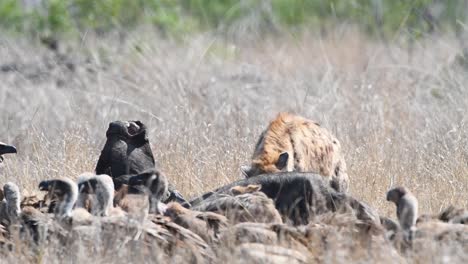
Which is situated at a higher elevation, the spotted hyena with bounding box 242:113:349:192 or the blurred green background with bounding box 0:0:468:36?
the blurred green background with bounding box 0:0:468:36

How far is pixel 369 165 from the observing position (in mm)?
11164

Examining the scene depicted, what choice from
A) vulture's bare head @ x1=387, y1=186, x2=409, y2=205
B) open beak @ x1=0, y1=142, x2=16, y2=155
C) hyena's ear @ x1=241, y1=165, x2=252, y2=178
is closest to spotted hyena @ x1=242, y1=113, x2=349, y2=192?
hyena's ear @ x1=241, y1=165, x2=252, y2=178

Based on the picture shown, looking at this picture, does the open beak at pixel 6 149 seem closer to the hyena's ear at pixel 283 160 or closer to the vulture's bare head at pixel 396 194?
the hyena's ear at pixel 283 160

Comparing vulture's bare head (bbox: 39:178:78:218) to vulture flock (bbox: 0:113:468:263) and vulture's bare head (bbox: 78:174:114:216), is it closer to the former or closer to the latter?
vulture flock (bbox: 0:113:468:263)

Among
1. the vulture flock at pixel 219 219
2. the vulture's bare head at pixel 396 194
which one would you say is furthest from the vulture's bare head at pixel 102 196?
the vulture's bare head at pixel 396 194

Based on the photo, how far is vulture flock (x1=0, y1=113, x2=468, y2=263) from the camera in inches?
309

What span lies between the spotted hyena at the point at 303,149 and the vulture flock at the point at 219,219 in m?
0.39

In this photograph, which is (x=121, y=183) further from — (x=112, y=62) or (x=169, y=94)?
(x=112, y=62)

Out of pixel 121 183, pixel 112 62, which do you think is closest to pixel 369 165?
pixel 121 183

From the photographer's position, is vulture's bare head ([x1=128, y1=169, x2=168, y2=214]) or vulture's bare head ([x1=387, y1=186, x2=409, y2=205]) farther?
vulture's bare head ([x1=128, y1=169, x2=168, y2=214])

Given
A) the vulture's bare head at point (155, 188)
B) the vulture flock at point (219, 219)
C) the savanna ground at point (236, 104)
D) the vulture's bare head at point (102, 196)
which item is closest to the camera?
the vulture flock at point (219, 219)

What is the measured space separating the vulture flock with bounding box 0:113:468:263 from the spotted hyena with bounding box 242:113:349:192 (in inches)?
15.5

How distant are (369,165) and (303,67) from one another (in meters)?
5.81

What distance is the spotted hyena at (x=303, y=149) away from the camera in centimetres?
1068
